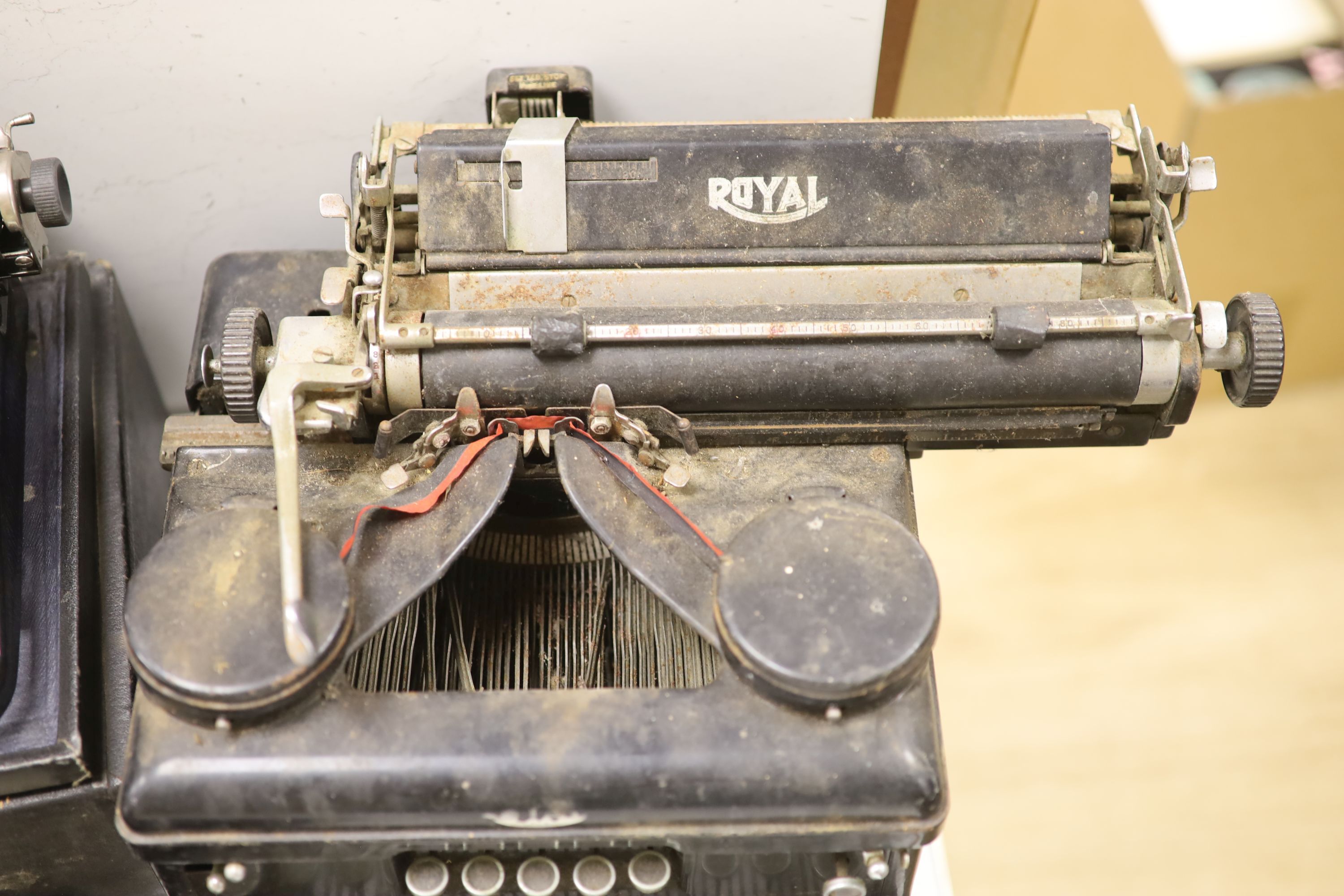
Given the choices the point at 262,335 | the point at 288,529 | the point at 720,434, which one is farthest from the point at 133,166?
the point at 720,434

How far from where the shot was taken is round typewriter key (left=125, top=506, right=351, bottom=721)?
72.6 inches

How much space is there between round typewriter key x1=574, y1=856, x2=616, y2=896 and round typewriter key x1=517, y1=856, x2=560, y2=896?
32 millimetres

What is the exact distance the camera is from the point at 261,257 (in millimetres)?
2742

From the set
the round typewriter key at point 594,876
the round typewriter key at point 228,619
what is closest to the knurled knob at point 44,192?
the round typewriter key at point 228,619

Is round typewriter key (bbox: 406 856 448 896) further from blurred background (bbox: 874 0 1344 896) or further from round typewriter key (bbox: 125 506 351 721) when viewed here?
blurred background (bbox: 874 0 1344 896)

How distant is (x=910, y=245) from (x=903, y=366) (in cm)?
26

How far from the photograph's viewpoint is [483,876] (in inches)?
80.1

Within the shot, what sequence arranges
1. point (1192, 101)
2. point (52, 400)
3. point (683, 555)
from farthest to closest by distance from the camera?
point (1192, 101), point (52, 400), point (683, 555)

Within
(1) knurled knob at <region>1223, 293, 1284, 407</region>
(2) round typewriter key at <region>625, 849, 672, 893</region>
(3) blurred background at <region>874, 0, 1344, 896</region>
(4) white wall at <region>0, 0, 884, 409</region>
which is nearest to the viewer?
(2) round typewriter key at <region>625, 849, 672, 893</region>

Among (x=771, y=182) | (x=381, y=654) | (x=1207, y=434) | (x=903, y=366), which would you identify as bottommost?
(x=1207, y=434)

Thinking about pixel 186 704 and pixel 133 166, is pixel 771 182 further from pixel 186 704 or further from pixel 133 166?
pixel 133 166

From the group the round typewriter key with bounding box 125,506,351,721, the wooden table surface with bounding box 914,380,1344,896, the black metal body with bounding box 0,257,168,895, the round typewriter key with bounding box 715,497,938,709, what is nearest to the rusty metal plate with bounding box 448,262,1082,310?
the round typewriter key with bounding box 715,497,938,709

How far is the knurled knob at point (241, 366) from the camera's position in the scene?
6.91ft

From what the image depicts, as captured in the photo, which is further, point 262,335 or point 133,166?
point 133,166
